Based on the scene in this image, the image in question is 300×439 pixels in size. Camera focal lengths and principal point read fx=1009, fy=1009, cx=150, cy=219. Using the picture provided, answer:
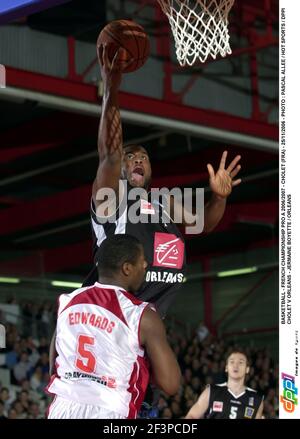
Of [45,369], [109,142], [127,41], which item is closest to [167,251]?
[109,142]

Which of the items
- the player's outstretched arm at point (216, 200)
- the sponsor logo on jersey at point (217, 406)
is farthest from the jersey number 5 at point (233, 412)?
the player's outstretched arm at point (216, 200)

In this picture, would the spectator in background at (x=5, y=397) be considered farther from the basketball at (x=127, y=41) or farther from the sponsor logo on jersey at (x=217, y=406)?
the basketball at (x=127, y=41)

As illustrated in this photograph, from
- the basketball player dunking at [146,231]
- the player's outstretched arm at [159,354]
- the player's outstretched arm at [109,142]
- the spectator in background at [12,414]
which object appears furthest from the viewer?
the spectator in background at [12,414]

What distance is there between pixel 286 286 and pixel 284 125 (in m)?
0.85

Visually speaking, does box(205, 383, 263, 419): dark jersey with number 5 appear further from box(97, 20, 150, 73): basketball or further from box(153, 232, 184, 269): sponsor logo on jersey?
box(97, 20, 150, 73): basketball

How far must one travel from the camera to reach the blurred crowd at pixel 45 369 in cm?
1575

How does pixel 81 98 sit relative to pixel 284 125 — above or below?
above

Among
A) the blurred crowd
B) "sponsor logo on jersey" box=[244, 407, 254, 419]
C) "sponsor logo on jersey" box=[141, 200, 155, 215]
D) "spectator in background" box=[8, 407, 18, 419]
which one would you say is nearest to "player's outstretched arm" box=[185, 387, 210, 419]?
"sponsor logo on jersey" box=[244, 407, 254, 419]

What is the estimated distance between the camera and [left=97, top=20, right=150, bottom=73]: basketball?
6207mm

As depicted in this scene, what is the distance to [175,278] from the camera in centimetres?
632

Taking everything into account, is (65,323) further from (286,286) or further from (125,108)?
(125,108)

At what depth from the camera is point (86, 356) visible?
16.5ft
